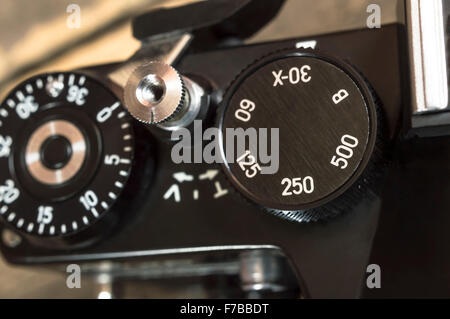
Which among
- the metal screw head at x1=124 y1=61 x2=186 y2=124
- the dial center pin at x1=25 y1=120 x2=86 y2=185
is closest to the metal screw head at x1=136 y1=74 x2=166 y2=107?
the metal screw head at x1=124 y1=61 x2=186 y2=124

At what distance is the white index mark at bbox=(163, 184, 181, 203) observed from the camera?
1.93ft

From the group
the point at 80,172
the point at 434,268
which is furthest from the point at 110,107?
the point at 434,268

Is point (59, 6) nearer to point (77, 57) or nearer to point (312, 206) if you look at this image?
point (77, 57)

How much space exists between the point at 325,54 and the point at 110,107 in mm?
215

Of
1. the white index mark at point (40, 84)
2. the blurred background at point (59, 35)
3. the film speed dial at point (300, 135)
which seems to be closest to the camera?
the film speed dial at point (300, 135)

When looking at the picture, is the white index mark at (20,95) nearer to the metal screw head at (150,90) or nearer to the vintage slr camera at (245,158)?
the vintage slr camera at (245,158)

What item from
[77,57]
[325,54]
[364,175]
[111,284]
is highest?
[77,57]

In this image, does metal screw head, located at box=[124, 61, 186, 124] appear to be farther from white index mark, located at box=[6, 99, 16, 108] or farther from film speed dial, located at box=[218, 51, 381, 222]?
white index mark, located at box=[6, 99, 16, 108]

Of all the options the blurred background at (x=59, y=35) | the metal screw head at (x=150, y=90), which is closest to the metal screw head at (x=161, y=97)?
the metal screw head at (x=150, y=90)

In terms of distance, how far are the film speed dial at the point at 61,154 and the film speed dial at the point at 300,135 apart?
12 cm

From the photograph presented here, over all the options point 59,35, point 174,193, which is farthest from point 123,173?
point 59,35

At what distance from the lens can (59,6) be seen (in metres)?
0.91

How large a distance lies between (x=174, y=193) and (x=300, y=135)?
150mm

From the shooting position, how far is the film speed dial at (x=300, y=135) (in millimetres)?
495
